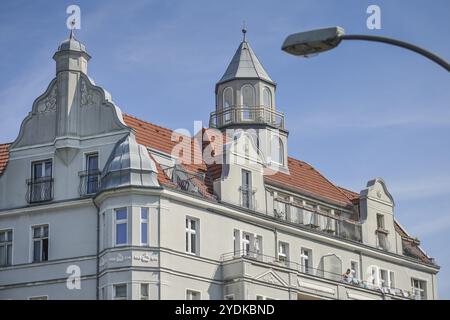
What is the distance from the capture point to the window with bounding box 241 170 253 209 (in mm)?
65250

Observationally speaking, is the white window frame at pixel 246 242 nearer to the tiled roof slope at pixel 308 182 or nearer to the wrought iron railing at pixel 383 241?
the tiled roof slope at pixel 308 182

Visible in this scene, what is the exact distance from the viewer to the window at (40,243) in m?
62.3

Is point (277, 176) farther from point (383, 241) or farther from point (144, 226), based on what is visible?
point (144, 226)

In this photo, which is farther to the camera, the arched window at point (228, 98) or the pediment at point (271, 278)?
the arched window at point (228, 98)

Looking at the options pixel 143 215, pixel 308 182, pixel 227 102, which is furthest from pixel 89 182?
pixel 308 182

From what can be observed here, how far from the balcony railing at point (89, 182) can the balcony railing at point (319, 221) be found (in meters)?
9.91

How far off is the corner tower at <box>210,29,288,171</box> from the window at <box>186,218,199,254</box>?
1026cm

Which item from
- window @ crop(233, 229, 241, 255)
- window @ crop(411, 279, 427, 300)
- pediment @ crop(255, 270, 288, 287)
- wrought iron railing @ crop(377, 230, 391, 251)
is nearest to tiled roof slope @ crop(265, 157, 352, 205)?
wrought iron railing @ crop(377, 230, 391, 251)

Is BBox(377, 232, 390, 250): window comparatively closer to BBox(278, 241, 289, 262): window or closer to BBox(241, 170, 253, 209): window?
BBox(278, 241, 289, 262): window

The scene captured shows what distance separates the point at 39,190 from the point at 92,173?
9.34ft

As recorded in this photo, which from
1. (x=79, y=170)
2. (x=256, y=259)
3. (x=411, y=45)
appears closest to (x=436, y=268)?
(x=256, y=259)

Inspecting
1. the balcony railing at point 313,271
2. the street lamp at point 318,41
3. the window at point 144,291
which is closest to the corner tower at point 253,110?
the balcony railing at point 313,271

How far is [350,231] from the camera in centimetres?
7238

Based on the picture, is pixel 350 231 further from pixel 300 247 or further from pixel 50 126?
pixel 50 126
